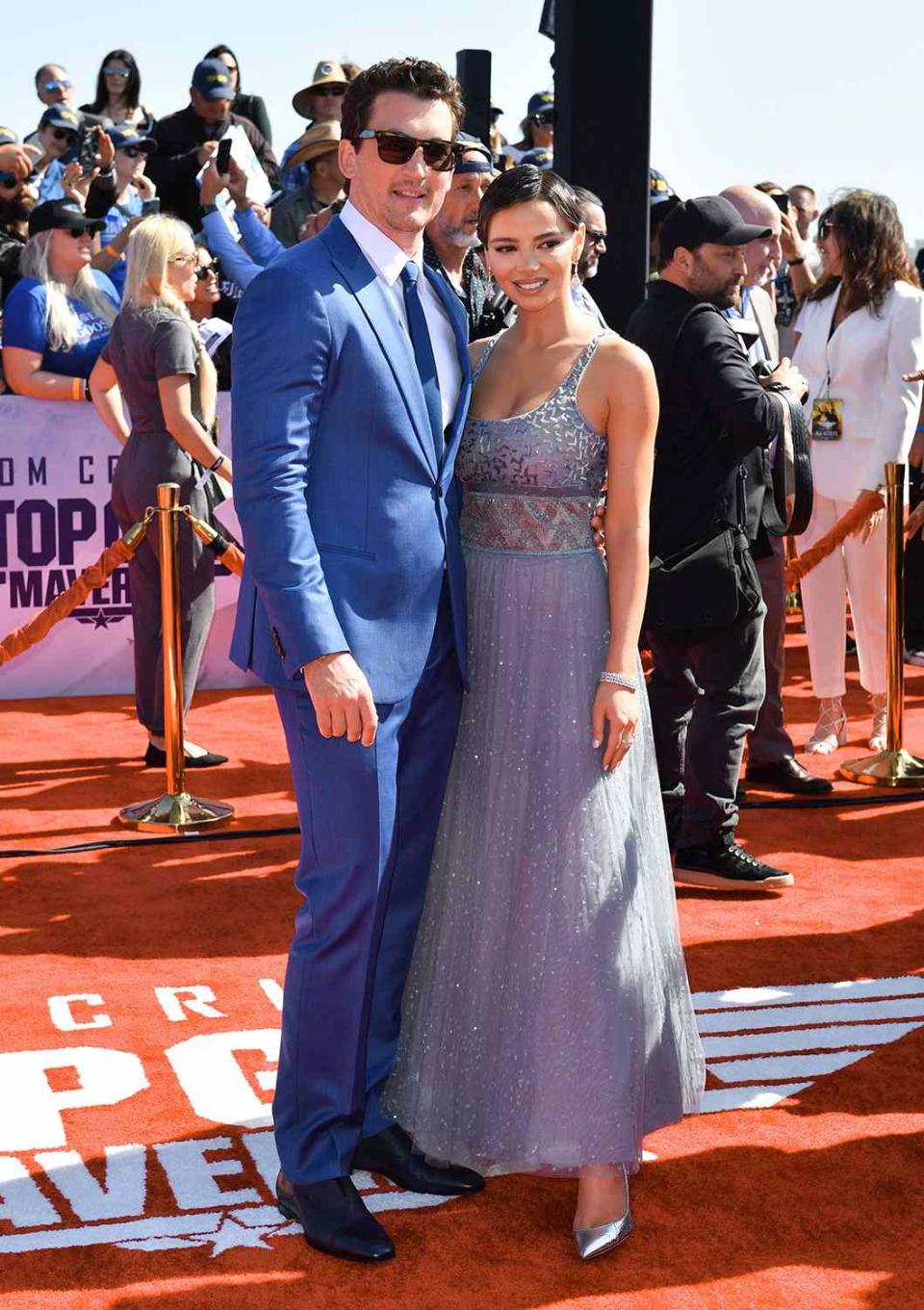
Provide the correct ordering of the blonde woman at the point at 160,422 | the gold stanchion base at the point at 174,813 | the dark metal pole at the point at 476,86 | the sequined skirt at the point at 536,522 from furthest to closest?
the dark metal pole at the point at 476,86 → the blonde woman at the point at 160,422 → the gold stanchion base at the point at 174,813 → the sequined skirt at the point at 536,522

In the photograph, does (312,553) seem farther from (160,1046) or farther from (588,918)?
(160,1046)

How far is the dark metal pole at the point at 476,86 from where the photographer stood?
8320 millimetres

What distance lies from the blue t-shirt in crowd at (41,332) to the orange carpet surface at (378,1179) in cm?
292

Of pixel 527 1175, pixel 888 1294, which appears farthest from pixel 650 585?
pixel 888 1294

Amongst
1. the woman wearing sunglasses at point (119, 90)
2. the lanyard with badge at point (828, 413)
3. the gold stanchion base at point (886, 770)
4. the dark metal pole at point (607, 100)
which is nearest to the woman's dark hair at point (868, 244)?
the lanyard with badge at point (828, 413)

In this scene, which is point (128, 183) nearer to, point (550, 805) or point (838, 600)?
point (838, 600)

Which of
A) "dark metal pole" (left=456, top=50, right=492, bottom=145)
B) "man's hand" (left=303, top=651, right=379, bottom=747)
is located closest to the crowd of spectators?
"dark metal pole" (left=456, top=50, right=492, bottom=145)

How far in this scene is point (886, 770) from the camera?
21.6 ft

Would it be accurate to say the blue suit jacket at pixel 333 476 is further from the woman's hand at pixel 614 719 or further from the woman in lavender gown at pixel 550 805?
the woman's hand at pixel 614 719

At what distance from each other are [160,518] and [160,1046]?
2.65 metres

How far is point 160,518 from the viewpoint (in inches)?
239

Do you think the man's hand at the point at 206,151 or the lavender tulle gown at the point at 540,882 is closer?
the lavender tulle gown at the point at 540,882

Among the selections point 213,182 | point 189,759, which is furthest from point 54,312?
point 189,759

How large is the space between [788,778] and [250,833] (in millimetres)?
2116
